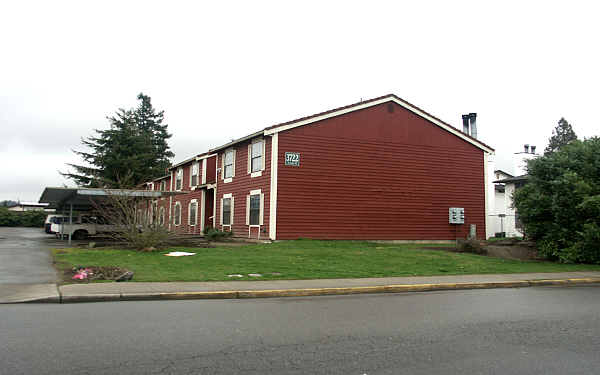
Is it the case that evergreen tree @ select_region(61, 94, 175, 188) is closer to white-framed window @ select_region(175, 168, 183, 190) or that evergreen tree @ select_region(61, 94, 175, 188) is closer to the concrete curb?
white-framed window @ select_region(175, 168, 183, 190)

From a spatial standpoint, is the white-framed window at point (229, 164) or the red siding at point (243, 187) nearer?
the red siding at point (243, 187)

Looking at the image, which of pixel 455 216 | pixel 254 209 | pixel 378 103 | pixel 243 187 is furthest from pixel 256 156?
pixel 455 216

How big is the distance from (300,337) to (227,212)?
21598 millimetres

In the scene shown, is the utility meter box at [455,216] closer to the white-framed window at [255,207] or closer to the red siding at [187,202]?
the white-framed window at [255,207]

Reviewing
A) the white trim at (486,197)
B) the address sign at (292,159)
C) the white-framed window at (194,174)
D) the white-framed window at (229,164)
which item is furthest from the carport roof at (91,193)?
the white trim at (486,197)

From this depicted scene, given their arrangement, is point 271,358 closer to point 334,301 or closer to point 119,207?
point 334,301

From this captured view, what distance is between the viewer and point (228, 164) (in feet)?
92.4

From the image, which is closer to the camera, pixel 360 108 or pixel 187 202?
pixel 360 108

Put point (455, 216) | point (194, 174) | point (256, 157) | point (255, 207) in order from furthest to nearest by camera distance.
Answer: point (194, 174)
point (455, 216)
point (256, 157)
point (255, 207)

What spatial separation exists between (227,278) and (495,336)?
678 cm

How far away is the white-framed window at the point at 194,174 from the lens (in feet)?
111

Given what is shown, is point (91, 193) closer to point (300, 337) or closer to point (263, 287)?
point (263, 287)

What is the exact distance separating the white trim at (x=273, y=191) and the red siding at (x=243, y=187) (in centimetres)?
36

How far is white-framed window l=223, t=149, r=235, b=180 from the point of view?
1082 inches
